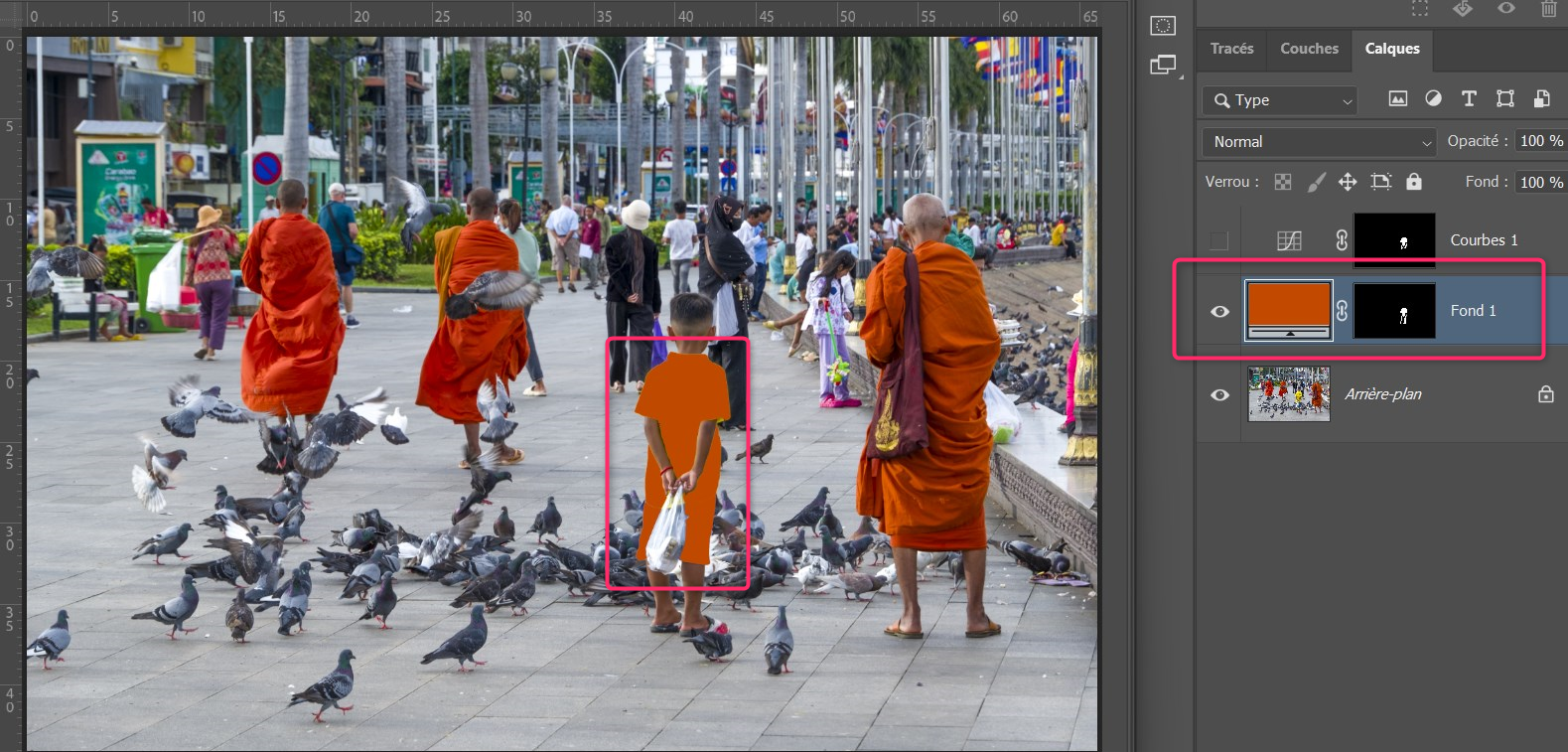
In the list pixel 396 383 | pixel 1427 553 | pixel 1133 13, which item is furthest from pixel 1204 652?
pixel 396 383

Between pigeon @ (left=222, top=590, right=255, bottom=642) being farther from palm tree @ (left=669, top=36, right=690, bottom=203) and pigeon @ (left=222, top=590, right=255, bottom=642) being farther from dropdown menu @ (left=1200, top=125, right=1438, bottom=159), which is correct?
palm tree @ (left=669, top=36, right=690, bottom=203)

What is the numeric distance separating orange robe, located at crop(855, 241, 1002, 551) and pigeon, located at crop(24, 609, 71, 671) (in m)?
2.79

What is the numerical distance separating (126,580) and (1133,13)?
17.2ft

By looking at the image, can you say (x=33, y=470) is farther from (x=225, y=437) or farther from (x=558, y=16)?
(x=558, y=16)

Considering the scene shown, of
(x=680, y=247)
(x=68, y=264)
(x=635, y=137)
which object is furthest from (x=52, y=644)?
(x=635, y=137)

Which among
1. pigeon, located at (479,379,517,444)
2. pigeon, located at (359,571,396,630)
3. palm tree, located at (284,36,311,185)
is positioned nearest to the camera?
pigeon, located at (359,571,396,630)

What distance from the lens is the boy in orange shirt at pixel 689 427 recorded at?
615 cm

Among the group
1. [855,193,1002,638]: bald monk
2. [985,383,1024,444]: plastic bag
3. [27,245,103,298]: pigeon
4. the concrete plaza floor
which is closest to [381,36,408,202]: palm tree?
[27,245,103,298]: pigeon

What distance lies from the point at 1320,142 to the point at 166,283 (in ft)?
58.7

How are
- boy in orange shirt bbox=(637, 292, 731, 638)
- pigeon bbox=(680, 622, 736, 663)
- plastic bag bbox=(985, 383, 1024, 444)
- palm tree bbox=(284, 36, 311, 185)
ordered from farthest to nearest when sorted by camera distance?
palm tree bbox=(284, 36, 311, 185), plastic bag bbox=(985, 383, 1024, 444), boy in orange shirt bbox=(637, 292, 731, 638), pigeon bbox=(680, 622, 736, 663)

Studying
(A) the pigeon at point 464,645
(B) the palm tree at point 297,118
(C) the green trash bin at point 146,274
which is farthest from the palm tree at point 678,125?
(A) the pigeon at point 464,645

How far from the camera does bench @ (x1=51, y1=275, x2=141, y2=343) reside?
19156 mm

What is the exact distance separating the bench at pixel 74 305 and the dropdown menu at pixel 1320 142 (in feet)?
56.5

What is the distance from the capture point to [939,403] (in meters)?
6.31
